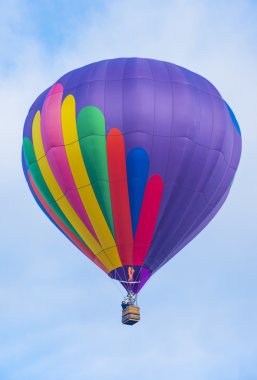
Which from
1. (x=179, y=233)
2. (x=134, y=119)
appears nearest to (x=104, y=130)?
(x=134, y=119)

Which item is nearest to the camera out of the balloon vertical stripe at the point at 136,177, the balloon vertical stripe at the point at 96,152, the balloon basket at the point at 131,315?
Result: the balloon basket at the point at 131,315

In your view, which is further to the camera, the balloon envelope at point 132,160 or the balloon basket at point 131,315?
the balloon envelope at point 132,160

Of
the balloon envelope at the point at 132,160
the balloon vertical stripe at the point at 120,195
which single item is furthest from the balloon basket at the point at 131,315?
the balloon vertical stripe at the point at 120,195

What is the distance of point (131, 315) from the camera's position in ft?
140

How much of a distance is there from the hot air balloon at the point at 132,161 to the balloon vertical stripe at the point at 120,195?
3 cm

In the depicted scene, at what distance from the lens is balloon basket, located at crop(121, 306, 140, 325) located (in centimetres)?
4278

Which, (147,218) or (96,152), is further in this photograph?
(147,218)

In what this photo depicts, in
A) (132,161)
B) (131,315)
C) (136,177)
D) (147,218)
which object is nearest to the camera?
(131,315)

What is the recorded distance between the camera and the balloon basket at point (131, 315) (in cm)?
4278

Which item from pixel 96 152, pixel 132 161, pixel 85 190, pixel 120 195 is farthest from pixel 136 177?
pixel 85 190

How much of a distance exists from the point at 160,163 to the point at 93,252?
314 cm

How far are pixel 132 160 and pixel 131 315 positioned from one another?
13.5ft

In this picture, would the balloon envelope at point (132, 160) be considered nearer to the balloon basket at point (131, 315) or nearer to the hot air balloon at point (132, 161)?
the hot air balloon at point (132, 161)

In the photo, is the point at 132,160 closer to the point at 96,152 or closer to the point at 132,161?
the point at 132,161
